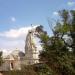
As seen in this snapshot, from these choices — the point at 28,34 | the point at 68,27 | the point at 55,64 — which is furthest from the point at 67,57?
the point at 28,34

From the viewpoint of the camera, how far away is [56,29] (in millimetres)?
23203

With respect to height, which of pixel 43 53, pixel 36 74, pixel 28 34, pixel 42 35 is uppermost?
pixel 28 34

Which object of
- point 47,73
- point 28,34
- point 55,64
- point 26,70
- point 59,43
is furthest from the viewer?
point 28,34

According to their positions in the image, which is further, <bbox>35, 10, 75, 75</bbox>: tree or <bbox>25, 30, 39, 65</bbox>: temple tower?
<bbox>25, 30, 39, 65</bbox>: temple tower

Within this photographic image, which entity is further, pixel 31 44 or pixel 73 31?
pixel 31 44

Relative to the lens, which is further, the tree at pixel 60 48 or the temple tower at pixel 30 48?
the temple tower at pixel 30 48

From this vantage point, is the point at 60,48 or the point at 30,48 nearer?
the point at 60,48

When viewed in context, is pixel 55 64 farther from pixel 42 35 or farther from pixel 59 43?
pixel 42 35

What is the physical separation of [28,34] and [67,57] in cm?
2302

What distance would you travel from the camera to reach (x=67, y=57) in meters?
19.8

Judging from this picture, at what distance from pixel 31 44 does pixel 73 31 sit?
64.3 feet

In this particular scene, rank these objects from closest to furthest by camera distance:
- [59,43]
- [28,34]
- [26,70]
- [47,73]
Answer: [26,70], [47,73], [59,43], [28,34]

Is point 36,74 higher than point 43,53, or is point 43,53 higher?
point 43,53

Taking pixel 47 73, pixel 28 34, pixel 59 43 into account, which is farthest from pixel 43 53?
pixel 28 34
